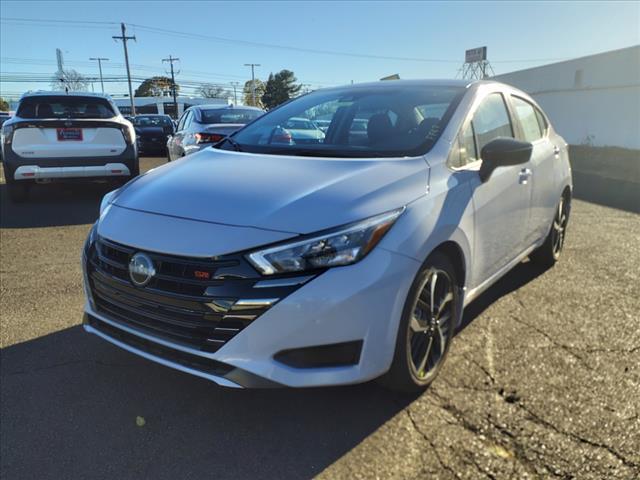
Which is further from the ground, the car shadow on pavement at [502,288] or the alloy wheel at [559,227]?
the alloy wheel at [559,227]

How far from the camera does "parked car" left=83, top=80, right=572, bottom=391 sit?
7.45 ft

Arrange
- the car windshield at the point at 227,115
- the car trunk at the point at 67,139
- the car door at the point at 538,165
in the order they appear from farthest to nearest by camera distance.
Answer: the car windshield at the point at 227,115 < the car trunk at the point at 67,139 < the car door at the point at 538,165

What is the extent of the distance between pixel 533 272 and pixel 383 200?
3.00m

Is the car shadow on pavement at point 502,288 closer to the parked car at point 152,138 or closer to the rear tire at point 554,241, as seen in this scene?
the rear tire at point 554,241

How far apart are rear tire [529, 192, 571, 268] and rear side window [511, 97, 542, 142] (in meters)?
0.75

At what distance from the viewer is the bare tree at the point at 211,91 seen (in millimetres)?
111812

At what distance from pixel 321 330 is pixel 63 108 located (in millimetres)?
7401

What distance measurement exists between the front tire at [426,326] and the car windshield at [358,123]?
2.38 feet

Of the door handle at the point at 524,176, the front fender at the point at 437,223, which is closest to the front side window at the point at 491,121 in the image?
the door handle at the point at 524,176

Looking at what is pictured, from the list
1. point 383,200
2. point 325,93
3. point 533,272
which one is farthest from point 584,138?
point 383,200

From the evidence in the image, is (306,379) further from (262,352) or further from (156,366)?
(156,366)

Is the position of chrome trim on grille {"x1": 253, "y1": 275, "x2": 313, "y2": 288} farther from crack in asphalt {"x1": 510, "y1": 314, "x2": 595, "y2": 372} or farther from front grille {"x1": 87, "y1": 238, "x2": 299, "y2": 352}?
crack in asphalt {"x1": 510, "y1": 314, "x2": 595, "y2": 372}

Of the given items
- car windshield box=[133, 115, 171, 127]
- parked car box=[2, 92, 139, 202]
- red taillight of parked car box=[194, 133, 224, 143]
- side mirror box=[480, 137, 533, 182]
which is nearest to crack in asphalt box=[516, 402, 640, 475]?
side mirror box=[480, 137, 533, 182]

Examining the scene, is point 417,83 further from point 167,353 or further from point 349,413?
point 167,353
